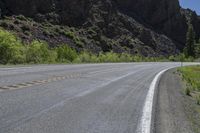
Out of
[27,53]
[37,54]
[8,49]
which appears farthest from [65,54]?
[8,49]

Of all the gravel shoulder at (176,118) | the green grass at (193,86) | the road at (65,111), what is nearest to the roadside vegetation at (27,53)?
the green grass at (193,86)

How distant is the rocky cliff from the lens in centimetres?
9100

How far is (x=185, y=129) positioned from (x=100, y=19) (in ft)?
336

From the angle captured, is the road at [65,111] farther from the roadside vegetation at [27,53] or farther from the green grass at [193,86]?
the roadside vegetation at [27,53]

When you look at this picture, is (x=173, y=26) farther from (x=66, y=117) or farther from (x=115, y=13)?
(x=66, y=117)

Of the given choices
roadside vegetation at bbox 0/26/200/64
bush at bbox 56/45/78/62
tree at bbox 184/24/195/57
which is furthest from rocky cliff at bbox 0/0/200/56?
roadside vegetation at bbox 0/26/200/64

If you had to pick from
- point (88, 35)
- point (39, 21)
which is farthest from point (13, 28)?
point (88, 35)

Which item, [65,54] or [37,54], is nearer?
[37,54]

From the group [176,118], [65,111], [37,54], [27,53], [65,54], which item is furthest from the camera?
[65,54]

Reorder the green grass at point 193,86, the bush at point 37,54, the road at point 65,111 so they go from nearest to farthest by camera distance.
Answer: the road at point 65,111
the green grass at point 193,86
the bush at point 37,54

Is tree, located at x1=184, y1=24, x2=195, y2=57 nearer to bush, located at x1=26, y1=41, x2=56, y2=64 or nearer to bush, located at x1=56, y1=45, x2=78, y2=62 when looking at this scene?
bush, located at x1=56, y1=45, x2=78, y2=62

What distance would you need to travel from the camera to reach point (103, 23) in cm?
10975

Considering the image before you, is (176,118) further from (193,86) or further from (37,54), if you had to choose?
(37,54)

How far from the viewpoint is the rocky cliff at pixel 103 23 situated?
91.0m
